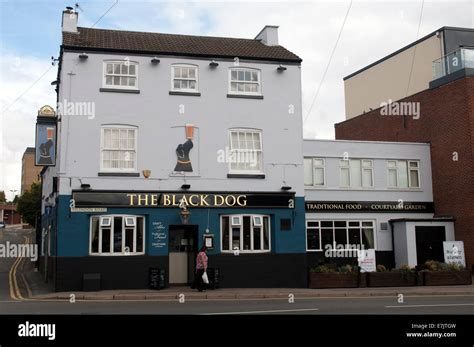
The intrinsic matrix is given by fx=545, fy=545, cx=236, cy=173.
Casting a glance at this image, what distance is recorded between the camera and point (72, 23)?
74.4ft

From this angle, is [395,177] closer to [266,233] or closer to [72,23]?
[266,233]

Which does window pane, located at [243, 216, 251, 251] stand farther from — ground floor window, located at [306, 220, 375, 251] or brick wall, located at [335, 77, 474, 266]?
brick wall, located at [335, 77, 474, 266]

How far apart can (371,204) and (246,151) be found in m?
8.20

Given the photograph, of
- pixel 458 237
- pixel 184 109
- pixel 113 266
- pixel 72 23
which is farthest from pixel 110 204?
pixel 458 237

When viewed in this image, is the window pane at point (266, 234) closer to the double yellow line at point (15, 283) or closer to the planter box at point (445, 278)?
the planter box at point (445, 278)

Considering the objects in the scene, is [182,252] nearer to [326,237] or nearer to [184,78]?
[184,78]

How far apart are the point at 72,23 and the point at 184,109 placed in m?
5.95

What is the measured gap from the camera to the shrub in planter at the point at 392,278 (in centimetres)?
2216

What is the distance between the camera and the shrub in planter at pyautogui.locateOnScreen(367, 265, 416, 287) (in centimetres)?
2216

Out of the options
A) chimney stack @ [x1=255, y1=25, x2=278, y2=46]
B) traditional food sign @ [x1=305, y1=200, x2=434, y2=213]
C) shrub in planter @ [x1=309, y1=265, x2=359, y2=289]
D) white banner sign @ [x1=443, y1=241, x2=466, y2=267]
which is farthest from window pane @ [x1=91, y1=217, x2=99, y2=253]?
white banner sign @ [x1=443, y1=241, x2=466, y2=267]

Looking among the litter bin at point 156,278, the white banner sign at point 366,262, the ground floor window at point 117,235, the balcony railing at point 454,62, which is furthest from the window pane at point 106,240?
the balcony railing at point 454,62

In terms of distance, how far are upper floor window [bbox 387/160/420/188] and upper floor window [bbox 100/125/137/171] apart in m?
13.6

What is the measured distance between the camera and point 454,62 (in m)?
27.8

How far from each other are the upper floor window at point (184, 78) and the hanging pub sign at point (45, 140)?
535 centimetres
